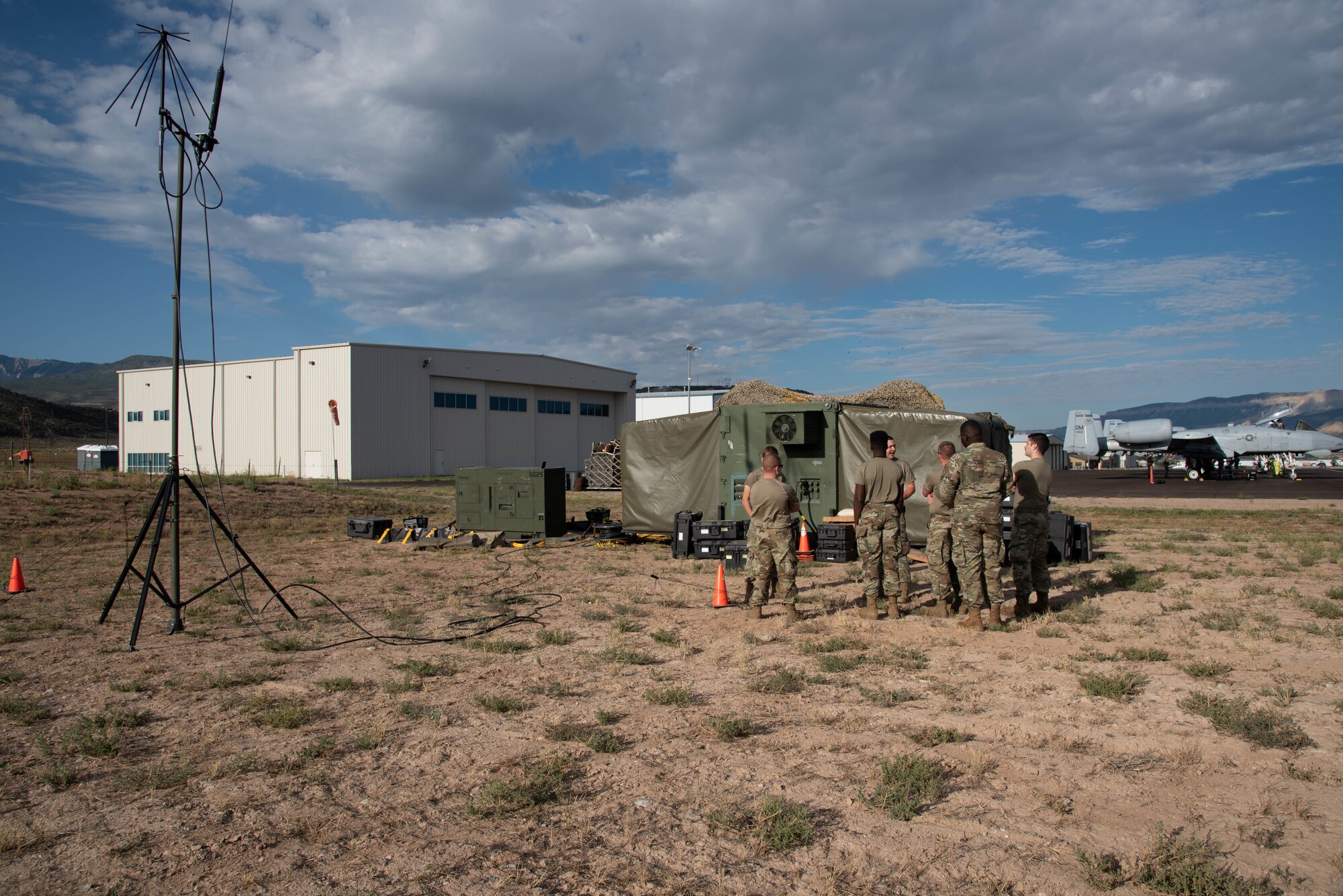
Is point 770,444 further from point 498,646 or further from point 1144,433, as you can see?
point 1144,433

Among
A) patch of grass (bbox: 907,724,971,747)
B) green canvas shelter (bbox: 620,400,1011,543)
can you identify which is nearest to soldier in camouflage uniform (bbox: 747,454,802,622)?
patch of grass (bbox: 907,724,971,747)

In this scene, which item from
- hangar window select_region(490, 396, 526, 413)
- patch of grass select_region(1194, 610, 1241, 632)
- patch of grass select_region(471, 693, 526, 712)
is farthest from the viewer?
hangar window select_region(490, 396, 526, 413)

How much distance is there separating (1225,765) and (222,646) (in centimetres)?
748

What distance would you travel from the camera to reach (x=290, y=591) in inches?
384

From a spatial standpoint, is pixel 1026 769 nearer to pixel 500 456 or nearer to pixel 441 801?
pixel 441 801

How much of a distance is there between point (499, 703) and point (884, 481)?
4.50 m

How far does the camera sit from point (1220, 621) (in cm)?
737

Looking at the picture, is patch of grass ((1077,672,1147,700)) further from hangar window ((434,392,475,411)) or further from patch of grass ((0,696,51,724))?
hangar window ((434,392,475,411))

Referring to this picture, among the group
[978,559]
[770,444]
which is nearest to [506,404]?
[770,444]

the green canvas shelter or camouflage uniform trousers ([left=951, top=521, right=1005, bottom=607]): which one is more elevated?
the green canvas shelter

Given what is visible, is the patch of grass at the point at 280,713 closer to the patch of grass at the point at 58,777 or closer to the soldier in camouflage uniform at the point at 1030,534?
the patch of grass at the point at 58,777

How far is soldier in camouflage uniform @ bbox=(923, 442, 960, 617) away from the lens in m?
7.77

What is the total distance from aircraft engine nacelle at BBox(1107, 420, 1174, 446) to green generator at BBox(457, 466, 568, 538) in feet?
135

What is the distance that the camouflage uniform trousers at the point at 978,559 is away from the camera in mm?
7324
